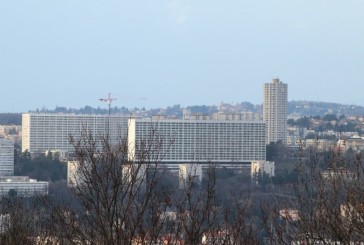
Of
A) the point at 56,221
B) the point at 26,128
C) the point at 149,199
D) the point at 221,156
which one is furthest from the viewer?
the point at 26,128

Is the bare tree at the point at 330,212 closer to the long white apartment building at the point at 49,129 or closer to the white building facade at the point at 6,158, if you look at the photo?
the white building facade at the point at 6,158

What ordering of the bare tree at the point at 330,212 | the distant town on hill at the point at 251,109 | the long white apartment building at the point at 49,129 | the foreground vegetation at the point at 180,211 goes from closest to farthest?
the bare tree at the point at 330,212 < the foreground vegetation at the point at 180,211 < the long white apartment building at the point at 49,129 < the distant town on hill at the point at 251,109

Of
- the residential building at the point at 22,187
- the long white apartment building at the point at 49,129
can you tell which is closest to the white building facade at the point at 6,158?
the long white apartment building at the point at 49,129

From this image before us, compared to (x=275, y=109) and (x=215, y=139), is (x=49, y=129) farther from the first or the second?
(x=275, y=109)

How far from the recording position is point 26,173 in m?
87.3

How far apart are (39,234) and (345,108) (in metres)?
163

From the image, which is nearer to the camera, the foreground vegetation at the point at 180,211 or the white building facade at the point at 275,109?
the foreground vegetation at the point at 180,211

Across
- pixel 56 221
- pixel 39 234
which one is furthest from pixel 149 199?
pixel 39 234

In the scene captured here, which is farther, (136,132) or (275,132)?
(275,132)

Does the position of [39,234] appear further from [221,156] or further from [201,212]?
[221,156]

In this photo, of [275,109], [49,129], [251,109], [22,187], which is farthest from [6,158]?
[251,109]

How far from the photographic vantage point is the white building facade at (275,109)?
12369 centimetres

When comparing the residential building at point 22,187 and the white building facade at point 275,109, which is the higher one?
the white building facade at point 275,109

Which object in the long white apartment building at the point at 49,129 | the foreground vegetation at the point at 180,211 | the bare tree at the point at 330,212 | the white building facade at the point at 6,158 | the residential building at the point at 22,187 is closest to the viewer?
the bare tree at the point at 330,212
